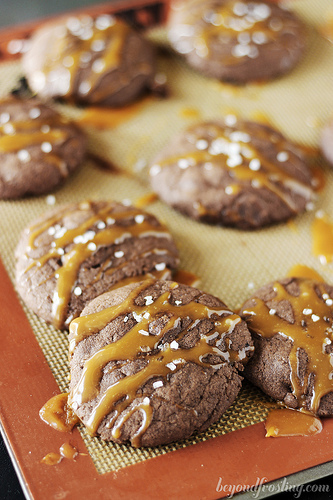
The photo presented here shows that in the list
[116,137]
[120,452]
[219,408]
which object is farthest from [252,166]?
[120,452]

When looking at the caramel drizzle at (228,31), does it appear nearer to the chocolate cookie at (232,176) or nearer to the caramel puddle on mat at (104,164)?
the chocolate cookie at (232,176)

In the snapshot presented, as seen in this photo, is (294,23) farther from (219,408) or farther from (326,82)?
(219,408)

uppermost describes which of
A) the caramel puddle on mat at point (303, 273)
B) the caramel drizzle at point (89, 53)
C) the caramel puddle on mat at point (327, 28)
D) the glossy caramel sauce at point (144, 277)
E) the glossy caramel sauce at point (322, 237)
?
the caramel drizzle at point (89, 53)

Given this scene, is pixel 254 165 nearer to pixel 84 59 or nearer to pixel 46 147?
pixel 46 147

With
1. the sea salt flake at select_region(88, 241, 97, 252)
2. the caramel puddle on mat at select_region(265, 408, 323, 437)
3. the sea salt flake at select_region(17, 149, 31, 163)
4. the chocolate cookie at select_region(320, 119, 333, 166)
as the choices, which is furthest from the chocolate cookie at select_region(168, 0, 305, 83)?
the caramel puddle on mat at select_region(265, 408, 323, 437)

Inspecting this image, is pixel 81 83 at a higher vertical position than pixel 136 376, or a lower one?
higher

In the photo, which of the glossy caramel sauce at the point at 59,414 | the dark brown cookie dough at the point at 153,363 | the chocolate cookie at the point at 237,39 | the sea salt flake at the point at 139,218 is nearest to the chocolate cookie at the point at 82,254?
the sea salt flake at the point at 139,218
